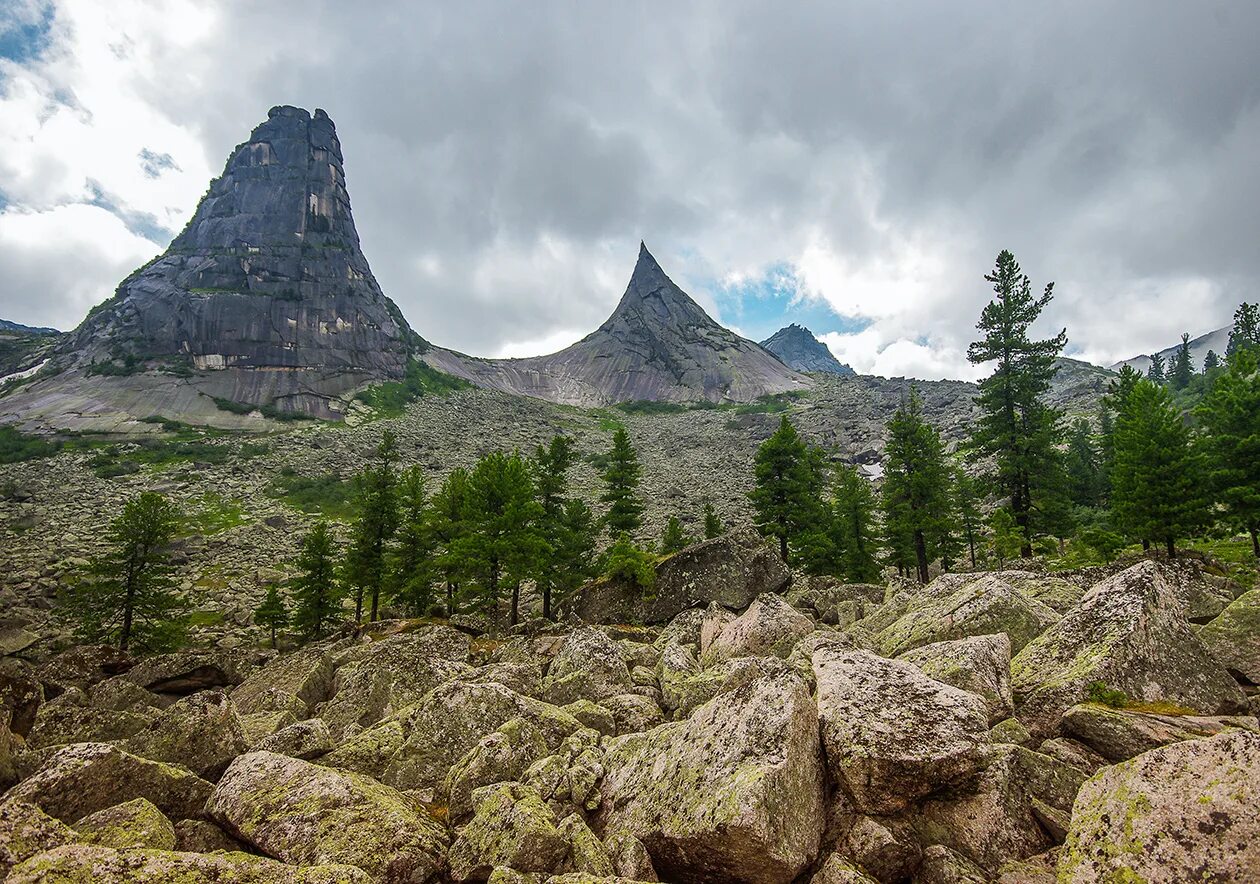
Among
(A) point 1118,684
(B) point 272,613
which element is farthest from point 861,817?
(B) point 272,613

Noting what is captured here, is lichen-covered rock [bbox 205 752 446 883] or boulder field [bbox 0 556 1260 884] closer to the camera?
boulder field [bbox 0 556 1260 884]

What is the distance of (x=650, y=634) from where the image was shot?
25.0m

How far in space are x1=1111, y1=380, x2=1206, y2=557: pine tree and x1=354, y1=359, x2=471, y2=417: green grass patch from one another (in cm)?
14391

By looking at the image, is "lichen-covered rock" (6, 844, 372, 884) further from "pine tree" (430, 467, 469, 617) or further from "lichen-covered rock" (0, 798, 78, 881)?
"pine tree" (430, 467, 469, 617)

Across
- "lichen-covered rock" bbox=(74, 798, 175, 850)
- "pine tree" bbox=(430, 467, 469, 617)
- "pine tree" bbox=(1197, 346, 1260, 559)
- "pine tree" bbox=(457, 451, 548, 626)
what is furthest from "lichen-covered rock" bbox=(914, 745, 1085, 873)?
"pine tree" bbox=(1197, 346, 1260, 559)

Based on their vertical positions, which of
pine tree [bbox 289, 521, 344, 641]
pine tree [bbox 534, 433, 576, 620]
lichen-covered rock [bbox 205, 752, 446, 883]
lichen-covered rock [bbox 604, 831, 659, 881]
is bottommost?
pine tree [bbox 289, 521, 344, 641]

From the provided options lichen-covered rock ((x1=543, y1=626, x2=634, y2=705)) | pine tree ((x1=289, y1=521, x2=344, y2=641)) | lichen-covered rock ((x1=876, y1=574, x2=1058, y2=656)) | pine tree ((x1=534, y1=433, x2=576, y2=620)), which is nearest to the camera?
lichen-covered rock ((x1=876, y1=574, x2=1058, y2=656))

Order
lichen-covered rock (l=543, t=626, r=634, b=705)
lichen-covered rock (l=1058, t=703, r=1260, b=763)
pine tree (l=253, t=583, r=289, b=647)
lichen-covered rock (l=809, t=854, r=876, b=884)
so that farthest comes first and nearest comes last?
pine tree (l=253, t=583, r=289, b=647) → lichen-covered rock (l=543, t=626, r=634, b=705) → lichen-covered rock (l=1058, t=703, r=1260, b=763) → lichen-covered rock (l=809, t=854, r=876, b=884)

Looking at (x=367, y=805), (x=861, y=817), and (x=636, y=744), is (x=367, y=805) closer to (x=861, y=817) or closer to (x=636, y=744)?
(x=636, y=744)

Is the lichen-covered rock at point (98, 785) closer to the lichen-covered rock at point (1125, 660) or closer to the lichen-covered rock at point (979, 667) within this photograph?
the lichen-covered rock at point (979, 667)

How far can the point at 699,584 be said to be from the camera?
30484 mm

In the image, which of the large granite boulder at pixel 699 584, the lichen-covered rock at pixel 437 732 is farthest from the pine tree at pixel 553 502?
the lichen-covered rock at pixel 437 732

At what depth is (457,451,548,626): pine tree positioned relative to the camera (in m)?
31.5

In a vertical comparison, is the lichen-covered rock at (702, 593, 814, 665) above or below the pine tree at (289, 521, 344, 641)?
above
